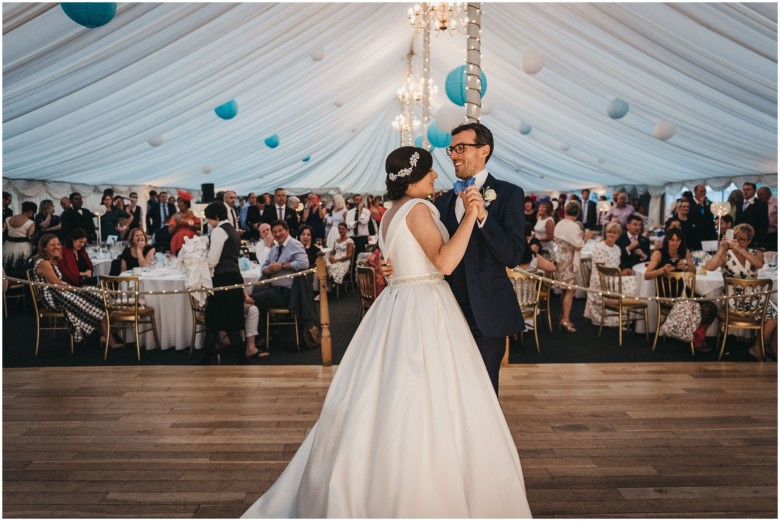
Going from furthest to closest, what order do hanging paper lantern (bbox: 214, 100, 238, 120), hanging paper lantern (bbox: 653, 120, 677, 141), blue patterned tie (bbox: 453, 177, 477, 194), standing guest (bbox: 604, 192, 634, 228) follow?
standing guest (bbox: 604, 192, 634, 228) → hanging paper lantern (bbox: 653, 120, 677, 141) → hanging paper lantern (bbox: 214, 100, 238, 120) → blue patterned tie (bbox: 453, 177, 477, 194)

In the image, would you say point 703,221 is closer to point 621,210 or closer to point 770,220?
point 770,220

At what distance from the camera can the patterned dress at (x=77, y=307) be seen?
5.33 meters

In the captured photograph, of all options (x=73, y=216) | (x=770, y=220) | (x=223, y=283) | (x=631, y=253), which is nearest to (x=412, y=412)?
(x=223, y=283)

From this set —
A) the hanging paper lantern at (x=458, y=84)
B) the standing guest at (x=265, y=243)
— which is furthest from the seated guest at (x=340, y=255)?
the hanging paper lantern at (x=458, y=84)

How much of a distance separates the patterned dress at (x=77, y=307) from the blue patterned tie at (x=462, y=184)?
442 cm

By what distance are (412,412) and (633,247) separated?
5429mm

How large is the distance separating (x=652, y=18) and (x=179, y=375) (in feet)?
15.6

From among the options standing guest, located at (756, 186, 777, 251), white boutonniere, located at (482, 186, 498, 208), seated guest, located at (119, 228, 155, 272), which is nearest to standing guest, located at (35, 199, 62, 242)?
seated guest, located at (119, 228, 155, 272)

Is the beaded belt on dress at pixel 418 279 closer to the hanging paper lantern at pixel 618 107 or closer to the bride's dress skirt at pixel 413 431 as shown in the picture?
the bride's dress skirt at pixel 413 431

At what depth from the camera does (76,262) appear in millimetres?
5754

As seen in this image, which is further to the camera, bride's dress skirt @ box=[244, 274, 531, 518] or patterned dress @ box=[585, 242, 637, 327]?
patterned dress @ box=[585, 242, 637, 327]

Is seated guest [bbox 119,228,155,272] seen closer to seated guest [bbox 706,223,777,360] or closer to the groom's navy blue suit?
the groom's navy blue suit

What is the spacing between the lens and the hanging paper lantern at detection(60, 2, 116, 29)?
3.35 meters

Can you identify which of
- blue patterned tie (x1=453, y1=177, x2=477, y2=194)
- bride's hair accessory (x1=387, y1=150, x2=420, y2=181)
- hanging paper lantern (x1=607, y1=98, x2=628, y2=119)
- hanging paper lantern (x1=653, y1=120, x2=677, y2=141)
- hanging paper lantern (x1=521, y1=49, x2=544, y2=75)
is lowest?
blue patterned tie (x1=453, y1=177, x2=477, y2=194)
